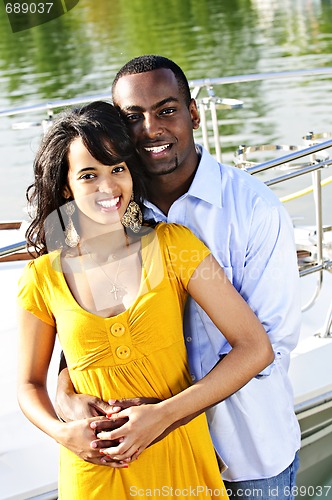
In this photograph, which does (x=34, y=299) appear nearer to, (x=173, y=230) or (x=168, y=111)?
(x=173, y=230)

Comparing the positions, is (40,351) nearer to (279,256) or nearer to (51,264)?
(51,264)

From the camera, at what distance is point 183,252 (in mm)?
1573

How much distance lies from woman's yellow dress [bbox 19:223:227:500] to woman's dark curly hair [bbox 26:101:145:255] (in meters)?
0.11

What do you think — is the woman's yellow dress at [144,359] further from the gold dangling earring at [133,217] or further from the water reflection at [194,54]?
the water reflection at [194,54]

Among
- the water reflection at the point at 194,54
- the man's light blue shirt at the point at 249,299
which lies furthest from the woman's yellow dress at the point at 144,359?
the water reflection at the point at 194,54

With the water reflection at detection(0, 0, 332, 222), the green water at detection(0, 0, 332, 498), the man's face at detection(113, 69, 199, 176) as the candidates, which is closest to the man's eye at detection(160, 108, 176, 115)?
the man's face at detection(113, 69, 199, 176)

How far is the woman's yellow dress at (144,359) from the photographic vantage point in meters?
1.53

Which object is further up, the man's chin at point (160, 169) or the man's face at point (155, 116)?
the man's face at point (155, 116)

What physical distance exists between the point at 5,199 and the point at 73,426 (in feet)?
15.2

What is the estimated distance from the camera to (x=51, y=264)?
1620mm

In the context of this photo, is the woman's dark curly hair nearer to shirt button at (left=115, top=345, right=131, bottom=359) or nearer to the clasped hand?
shirt button at (left=115, top=345, right=131, bottom=359)

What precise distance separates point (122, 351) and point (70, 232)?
26 cm

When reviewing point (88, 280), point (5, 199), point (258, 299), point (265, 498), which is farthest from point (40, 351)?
point (5, 199)

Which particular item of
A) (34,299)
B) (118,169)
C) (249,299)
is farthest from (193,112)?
(34,299)
